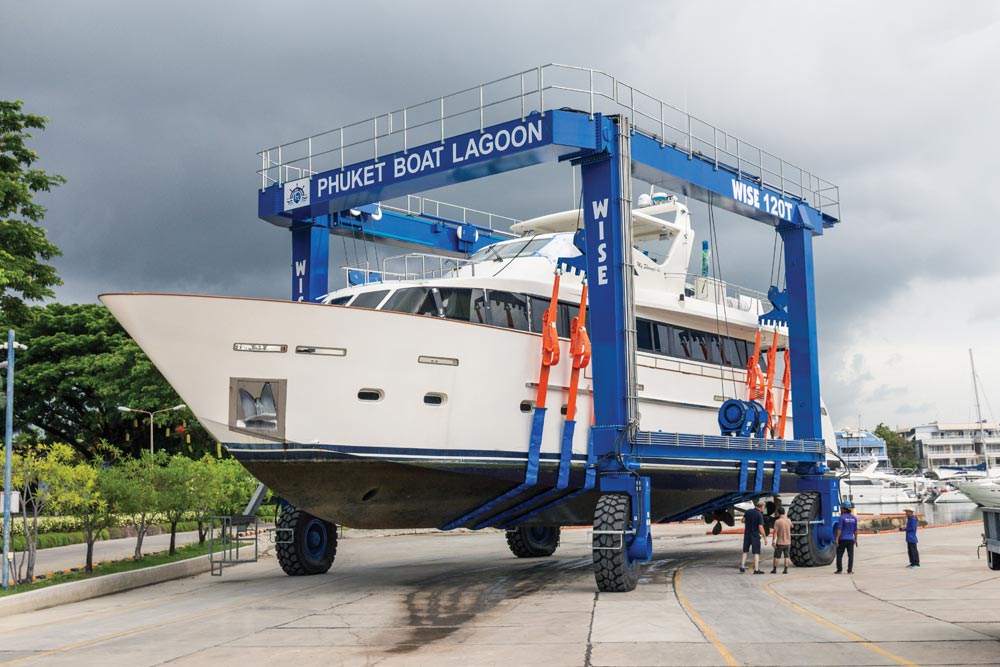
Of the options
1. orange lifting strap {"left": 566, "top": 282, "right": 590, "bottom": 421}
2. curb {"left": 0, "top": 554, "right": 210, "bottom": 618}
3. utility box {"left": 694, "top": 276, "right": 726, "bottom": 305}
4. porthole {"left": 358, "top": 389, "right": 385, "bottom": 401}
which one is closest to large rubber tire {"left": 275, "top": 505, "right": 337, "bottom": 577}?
curb {"left": 0, "top": 554, "right": 210, "bottom": 618}

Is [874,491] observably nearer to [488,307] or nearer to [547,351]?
[547,351]

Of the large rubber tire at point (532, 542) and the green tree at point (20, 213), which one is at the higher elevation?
the green tree at point (20, 213)

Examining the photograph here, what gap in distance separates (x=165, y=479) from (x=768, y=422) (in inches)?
492

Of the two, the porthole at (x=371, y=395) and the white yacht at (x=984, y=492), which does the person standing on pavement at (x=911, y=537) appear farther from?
the porthole at (x=371, y=395)

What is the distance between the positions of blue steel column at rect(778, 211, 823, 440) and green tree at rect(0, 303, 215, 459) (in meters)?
27.4

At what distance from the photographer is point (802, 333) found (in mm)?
21312

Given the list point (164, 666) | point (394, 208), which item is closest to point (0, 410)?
point (394, 208)

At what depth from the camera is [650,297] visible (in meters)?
19.8

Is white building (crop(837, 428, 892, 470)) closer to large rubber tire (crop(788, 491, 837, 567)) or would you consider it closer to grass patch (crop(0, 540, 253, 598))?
large rubber tire (crop(788, 491, 837, 567))

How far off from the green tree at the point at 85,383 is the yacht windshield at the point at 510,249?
970 inches

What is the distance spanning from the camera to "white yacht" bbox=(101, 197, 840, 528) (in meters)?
13.8

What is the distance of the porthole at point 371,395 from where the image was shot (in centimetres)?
1419

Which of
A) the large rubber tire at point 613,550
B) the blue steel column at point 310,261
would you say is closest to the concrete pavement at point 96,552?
the blue steel column at point 310,261

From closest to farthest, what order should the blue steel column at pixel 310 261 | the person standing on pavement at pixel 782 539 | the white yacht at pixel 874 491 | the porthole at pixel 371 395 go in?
the porthole at pixel 371 395 → the person standing on pavement at pixel 782 539 → the blue steel column at pixel 310 261 → the white yacht at pixel 874 491
